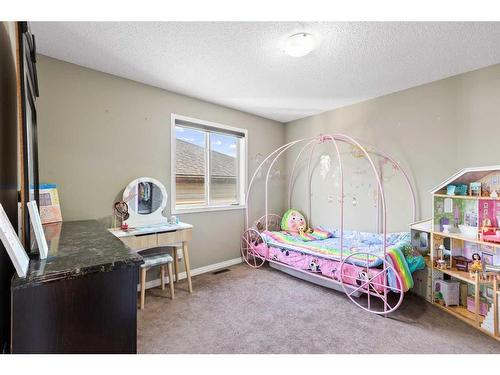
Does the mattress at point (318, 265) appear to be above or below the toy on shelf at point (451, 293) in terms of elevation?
above

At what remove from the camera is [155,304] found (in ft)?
8.17

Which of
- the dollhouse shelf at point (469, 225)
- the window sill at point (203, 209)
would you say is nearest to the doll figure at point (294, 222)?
the window sill at point (203, 209)

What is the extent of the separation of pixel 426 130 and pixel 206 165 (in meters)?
2.85

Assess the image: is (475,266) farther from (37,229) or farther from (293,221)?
(37,229)

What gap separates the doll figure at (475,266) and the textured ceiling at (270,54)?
Answer: 6.16ft

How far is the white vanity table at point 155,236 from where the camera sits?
2.39 meters

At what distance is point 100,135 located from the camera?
8.41ft

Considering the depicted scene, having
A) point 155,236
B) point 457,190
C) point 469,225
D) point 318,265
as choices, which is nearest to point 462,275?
point 469,225

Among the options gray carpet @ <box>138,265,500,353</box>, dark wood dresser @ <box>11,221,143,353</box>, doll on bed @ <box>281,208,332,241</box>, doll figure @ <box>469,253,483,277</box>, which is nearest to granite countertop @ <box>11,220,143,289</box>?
dark wood dresser @ <box>11,221,143,353</box>

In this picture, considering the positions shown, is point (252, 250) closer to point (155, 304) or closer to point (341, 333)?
point (155, 304)

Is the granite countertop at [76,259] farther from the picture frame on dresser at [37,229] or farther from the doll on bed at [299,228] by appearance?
the doll on bed at [299,228]
